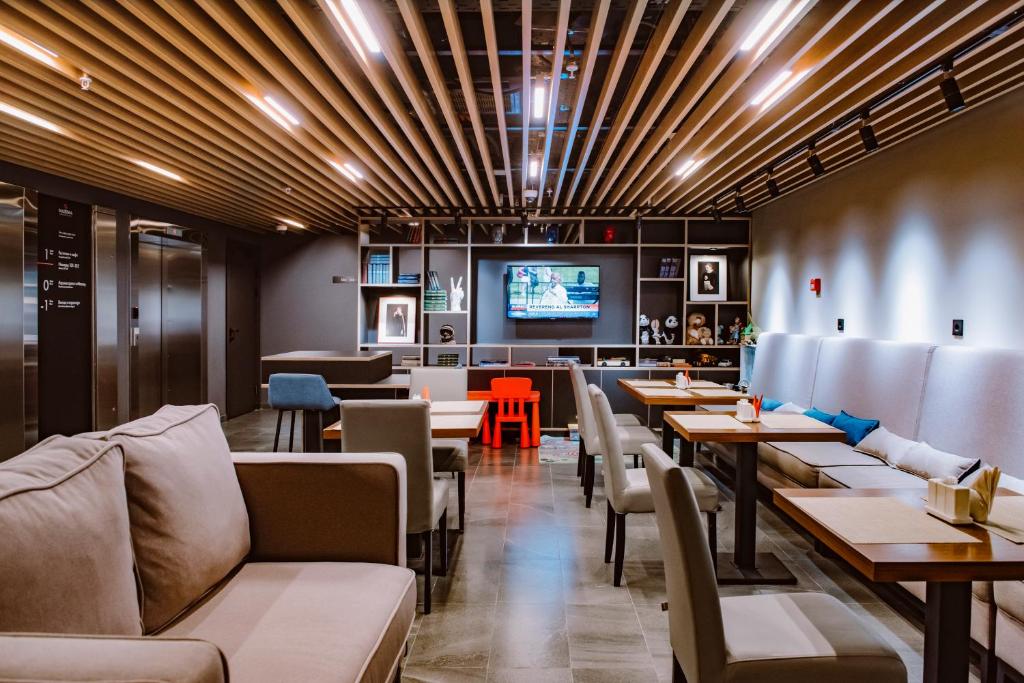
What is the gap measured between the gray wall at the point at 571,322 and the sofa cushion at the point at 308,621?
5.59 m

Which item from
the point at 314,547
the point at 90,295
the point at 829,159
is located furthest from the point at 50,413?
the point at 829,159

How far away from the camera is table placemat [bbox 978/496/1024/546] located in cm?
159

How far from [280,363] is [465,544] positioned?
8.71ft

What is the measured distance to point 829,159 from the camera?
15.9ft

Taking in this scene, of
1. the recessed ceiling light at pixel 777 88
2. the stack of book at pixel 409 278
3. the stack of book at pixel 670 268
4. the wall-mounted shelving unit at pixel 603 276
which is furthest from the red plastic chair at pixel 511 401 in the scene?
the recessed ceiling light at pixel 777 88

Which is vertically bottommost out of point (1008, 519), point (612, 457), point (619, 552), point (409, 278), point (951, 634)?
point (619, 552)

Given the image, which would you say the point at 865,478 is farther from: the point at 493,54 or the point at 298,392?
the point at 298,392

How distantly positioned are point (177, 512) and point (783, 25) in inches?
125

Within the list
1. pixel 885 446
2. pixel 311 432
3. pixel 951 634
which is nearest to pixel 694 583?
pixel 951 634

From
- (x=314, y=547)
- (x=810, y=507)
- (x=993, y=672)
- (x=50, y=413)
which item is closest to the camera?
(x=810, y=507)

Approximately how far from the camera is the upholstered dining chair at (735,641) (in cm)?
143

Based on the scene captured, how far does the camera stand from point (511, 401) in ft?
20.6

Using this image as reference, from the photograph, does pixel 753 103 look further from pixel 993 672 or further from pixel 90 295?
pixel 90 295

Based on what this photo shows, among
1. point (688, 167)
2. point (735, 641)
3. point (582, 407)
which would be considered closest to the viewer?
point (735, 641)
